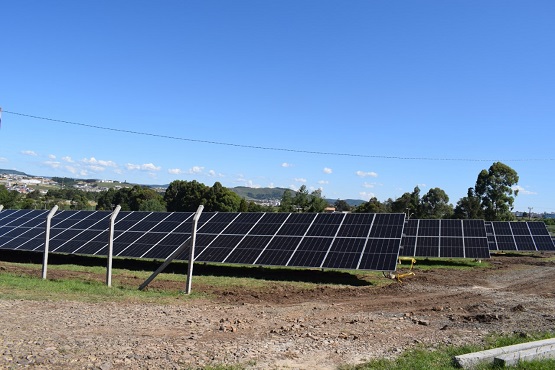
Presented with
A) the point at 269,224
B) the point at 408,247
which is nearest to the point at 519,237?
the point at 408,247

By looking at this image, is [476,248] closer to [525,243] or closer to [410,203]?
[525,243]

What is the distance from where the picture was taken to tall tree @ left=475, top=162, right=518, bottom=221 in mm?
61406

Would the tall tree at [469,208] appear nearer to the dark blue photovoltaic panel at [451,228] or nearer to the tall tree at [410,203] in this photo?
the tall tree at [410,203]

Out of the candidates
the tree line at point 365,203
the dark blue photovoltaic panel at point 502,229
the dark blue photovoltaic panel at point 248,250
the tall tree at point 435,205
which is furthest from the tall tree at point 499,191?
the dark blue photovoltaic panel at point 248,250

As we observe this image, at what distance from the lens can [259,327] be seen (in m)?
9.98

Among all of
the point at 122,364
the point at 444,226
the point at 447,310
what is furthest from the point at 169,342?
the point at 444,226

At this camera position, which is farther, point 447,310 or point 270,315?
point 447,310

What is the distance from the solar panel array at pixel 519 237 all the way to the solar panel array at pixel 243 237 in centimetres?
1549

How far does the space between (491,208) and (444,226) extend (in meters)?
34.8

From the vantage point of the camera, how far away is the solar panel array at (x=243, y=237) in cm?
1908

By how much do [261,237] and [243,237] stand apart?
834 millimetres

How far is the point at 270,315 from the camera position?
11555mm

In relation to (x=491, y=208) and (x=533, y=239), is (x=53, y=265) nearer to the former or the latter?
(x=533, y=239)

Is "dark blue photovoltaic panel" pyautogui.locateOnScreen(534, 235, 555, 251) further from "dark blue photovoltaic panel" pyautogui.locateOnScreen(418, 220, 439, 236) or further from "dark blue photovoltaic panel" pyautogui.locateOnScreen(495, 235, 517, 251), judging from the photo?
"dark blue photovoltaic panel" pyautogui.locateOnScreen(418, 220, 439, 236)
